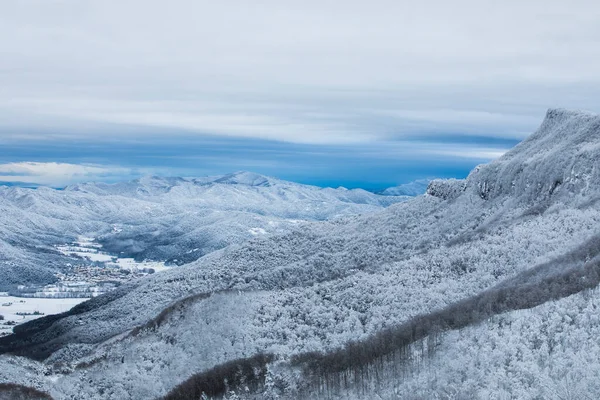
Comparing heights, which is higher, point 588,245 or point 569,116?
point 569,116

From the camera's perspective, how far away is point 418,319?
37781mm

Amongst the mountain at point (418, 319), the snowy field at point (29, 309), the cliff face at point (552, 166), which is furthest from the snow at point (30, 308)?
the cliff face at point (552, 166)

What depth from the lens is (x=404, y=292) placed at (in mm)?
49781

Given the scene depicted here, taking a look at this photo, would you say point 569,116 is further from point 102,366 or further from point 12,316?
point 12,316

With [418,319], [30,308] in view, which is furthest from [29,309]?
[418,319]

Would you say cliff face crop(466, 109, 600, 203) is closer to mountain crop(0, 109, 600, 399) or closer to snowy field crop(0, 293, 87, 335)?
mountain crop(0, 109, 600, 399)

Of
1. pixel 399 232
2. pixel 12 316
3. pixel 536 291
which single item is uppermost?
pixel 536 291

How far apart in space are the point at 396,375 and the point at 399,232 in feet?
231

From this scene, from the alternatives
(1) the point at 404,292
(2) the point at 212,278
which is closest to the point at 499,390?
(1) the point at 404,292

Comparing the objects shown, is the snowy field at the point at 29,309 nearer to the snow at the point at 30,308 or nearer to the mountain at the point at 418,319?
the snow at the point at 30,308

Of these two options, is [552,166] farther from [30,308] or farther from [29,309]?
[30,308]

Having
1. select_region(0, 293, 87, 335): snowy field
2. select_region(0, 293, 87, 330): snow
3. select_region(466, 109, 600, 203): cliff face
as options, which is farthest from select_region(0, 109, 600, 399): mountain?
select_region(0, 293, 87, 330): snow

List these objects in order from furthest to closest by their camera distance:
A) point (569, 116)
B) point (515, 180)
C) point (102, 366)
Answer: point (569, 116), point (515, 180), point (102, 366)

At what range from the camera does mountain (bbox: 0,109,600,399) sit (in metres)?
25.7
